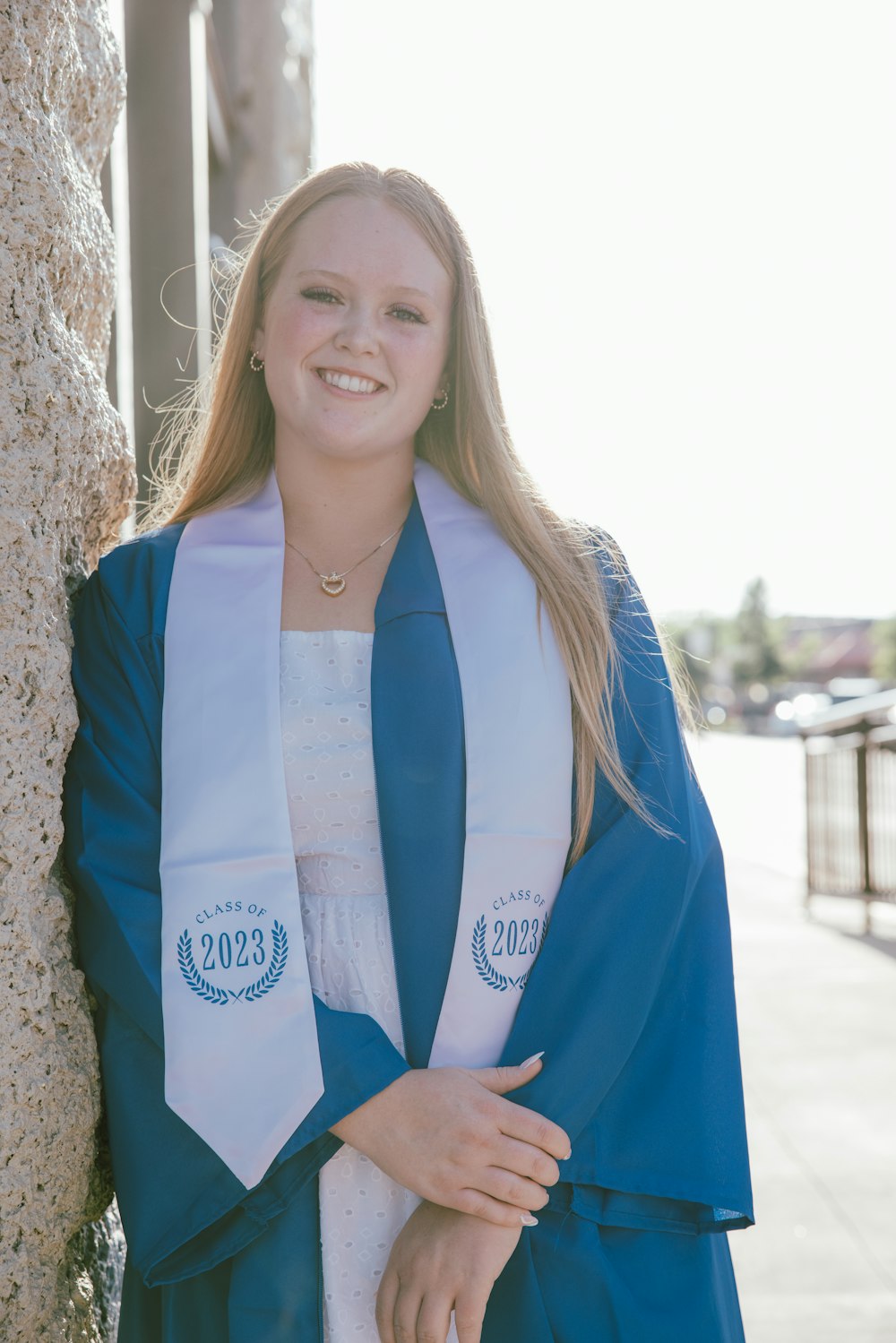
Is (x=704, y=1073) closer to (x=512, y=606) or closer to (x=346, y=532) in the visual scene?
(x=512, y=606)

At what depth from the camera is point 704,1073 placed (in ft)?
5.91

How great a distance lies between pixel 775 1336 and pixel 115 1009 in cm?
213

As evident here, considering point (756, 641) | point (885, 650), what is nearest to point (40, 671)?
point (885, 650)

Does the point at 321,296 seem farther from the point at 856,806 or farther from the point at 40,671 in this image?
the point at 856,806

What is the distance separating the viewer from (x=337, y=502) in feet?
7.18

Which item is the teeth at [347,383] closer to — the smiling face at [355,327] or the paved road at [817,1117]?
the smiling face at [355,327]

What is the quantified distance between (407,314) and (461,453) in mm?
280

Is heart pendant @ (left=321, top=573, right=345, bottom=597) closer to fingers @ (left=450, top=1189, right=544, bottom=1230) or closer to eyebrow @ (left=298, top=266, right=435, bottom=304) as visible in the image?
eyebrow @ (left=298, top=266, right=435, bottom=304)

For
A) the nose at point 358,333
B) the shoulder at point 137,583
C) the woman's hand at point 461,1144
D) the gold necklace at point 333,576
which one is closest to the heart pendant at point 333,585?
the gold necklace at point 333,576

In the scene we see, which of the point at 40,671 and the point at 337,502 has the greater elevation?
the point at 337,502

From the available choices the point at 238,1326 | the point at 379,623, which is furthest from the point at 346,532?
the point at 238,1326

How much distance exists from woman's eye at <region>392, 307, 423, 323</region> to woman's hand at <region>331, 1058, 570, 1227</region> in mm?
1177

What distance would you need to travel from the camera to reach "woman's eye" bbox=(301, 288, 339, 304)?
2055 millimetres

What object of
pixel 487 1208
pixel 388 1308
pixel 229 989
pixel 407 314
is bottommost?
pixel 388 1308
